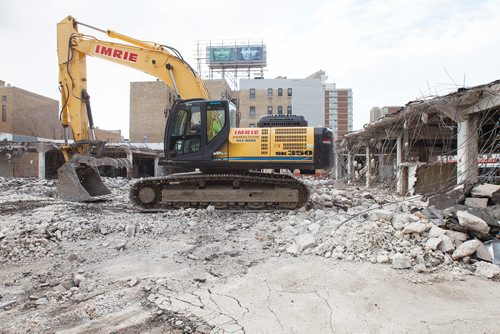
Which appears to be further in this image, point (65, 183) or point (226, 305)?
point (65, 183)

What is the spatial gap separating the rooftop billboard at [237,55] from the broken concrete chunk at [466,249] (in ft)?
201

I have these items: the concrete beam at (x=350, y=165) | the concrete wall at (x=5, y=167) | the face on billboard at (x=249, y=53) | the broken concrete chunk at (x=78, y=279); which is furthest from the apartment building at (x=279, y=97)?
the broken concrete chunk at (x=78, y=279)

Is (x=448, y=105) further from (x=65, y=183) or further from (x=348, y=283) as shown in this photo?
(x=65, y=183)

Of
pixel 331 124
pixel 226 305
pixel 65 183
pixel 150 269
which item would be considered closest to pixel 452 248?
pixel 226 305

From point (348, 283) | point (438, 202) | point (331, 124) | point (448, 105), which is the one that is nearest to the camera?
point (348, 283)

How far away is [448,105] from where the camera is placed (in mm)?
8781

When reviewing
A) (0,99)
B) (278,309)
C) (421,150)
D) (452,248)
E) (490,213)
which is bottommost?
(278,309)

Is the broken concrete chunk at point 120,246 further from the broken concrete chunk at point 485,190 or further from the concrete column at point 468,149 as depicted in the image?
the concrete column at point 468,149

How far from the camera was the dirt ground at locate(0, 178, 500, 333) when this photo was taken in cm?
342

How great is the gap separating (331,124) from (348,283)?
88.5 meters

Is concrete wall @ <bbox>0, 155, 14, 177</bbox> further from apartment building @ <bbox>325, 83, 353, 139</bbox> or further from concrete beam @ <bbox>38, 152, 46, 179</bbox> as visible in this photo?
apartment building @ <bbox>325, 83, 353, 139</bbox>

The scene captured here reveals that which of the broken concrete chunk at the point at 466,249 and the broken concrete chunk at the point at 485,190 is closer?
the broken concrete chunk at the point at 466,249

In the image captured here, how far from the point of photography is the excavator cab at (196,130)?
860cm

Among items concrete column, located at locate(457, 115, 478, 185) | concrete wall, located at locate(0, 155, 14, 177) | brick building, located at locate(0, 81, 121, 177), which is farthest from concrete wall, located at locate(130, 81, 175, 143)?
concrete column, located at locate(457, 115, 478, 185)
